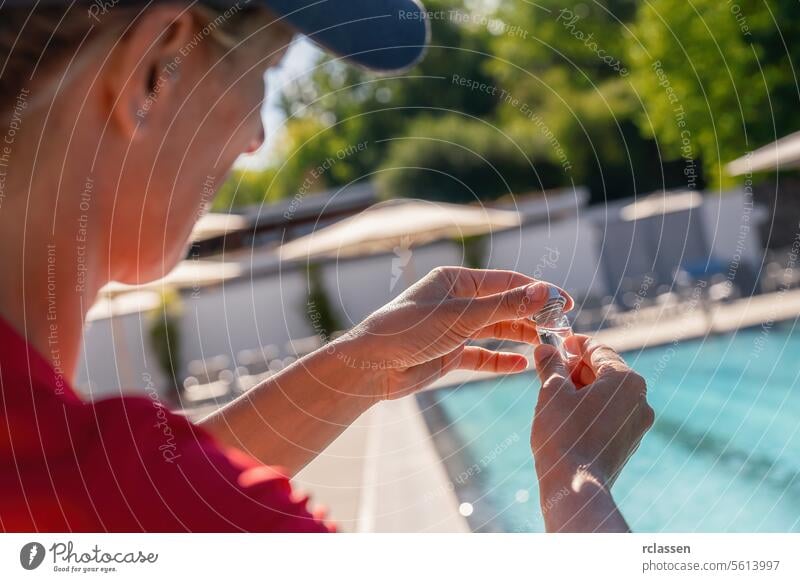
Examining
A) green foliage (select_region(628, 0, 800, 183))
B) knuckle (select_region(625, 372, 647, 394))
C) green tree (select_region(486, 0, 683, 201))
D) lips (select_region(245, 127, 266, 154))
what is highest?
green tree (select_region(486, 0, 683, 201))

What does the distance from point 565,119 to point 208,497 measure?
12.2 meters

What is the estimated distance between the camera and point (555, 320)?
3.12ft

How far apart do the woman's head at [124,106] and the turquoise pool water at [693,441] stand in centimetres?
223

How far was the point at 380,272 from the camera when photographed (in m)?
8.90

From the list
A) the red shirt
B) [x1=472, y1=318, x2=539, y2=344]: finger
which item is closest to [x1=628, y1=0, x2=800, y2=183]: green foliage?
[x1=472, y1=318, x2=539, y2=344]: finger

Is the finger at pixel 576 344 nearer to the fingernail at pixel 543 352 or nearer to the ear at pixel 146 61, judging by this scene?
the fingernail at pixel 543 352

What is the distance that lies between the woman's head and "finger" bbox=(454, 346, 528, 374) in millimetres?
540

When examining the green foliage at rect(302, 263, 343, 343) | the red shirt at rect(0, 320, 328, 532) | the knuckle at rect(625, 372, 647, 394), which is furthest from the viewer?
the green foliage at rect(302, 263, 343, 343)

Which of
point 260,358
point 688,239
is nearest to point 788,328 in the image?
point 260,358

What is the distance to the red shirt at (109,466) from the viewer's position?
45 cm

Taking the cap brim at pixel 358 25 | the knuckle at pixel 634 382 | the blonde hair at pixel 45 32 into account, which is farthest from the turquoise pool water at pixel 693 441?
the blonde hair at pixel 45 32

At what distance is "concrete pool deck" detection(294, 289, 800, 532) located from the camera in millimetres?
2424

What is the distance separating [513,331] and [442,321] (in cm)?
14

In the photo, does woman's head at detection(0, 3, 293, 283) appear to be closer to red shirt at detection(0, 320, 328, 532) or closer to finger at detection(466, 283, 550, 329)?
red shirt at detection(0, 320, 328, 532)
